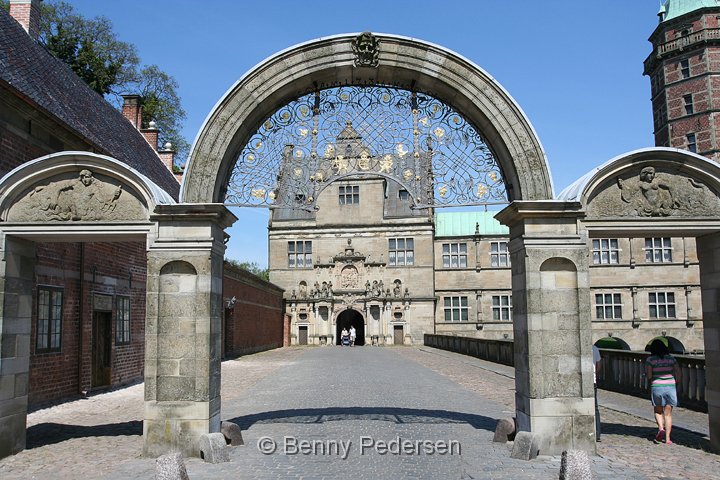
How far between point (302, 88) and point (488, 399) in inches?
333

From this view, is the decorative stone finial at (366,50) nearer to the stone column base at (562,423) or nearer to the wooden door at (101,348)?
the stone column base at (562,423)

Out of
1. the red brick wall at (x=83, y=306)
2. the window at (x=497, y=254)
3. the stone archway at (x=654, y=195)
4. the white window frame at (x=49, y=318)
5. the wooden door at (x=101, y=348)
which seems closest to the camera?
the stone archway at (x=654, y=195)

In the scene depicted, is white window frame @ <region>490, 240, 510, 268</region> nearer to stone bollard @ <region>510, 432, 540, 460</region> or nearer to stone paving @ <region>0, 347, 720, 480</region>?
stone paving @ <region>0, 347, 720, 480</region>

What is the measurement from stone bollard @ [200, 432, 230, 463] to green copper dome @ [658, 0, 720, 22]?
50227 millimetres

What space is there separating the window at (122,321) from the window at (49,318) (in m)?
3.06

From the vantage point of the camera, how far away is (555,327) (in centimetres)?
871

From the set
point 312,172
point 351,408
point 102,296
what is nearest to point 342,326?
point 102,296

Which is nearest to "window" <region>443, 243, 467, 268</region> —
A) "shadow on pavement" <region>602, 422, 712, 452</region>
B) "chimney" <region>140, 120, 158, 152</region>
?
"chimney" <region>140, 120, 158, 152</region>

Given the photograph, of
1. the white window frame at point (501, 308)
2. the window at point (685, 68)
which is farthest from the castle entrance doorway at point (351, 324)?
the window at point (685, 68)

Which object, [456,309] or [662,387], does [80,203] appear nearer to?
[662,387]

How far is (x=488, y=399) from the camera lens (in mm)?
14602

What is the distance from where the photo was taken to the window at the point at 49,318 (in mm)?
13484

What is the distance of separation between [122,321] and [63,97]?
6.22 meters

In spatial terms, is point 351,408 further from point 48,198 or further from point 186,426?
point 48,198
